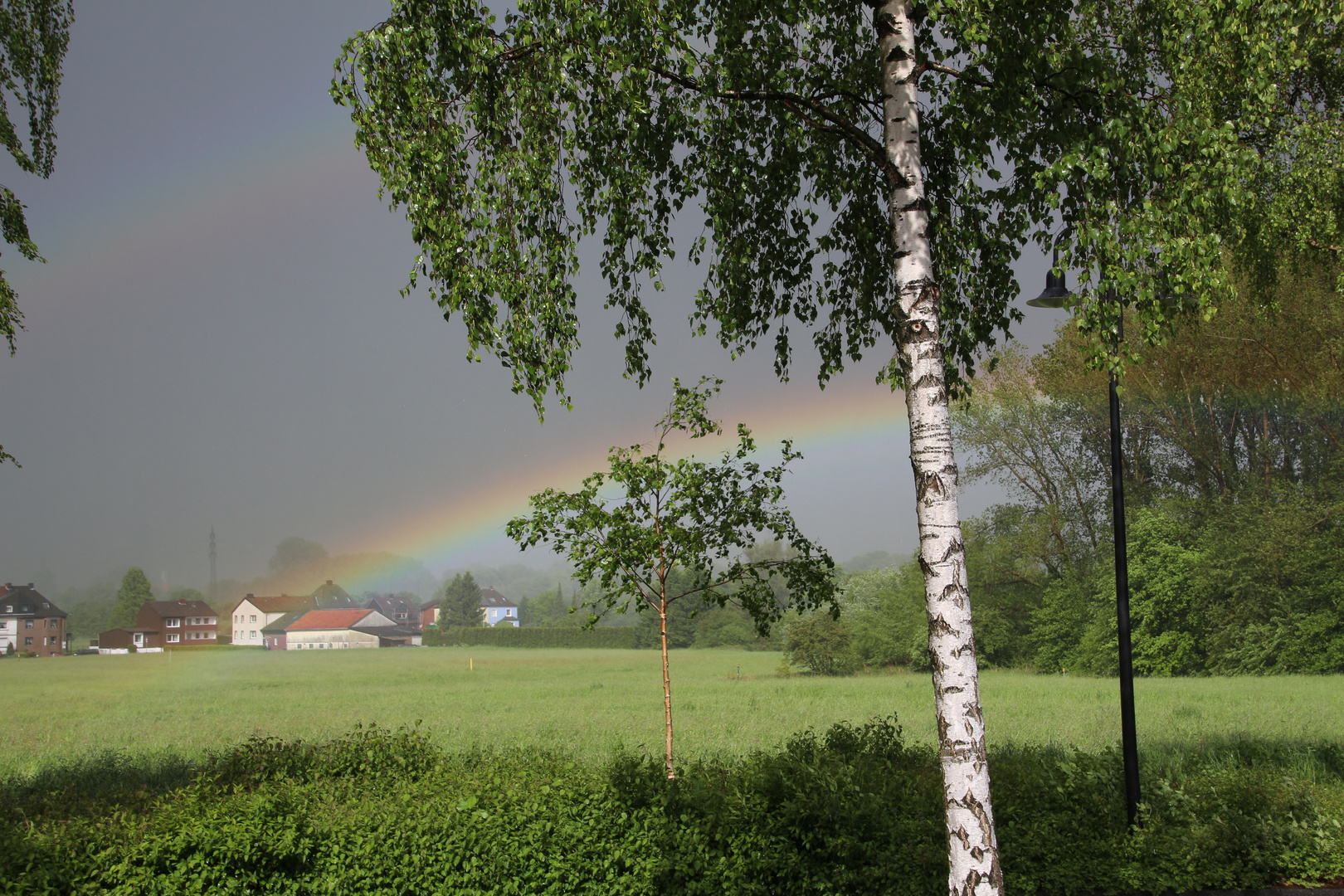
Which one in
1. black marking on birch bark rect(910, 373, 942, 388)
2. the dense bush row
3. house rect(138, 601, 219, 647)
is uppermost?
black marking on birch bark rect(910, 373, 942, 388)

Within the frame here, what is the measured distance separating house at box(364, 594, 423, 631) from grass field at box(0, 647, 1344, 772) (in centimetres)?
5200

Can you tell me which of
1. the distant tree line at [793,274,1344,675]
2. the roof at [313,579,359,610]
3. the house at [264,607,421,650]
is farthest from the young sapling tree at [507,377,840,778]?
the roof at [313,579,359,610]

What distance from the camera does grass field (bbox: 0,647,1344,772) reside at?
16922 mm

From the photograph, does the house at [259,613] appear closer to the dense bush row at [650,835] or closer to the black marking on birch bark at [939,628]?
the dense bush row at [650,835]

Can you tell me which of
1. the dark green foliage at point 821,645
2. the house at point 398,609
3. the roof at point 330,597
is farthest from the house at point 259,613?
the dark green foliage at point 821,645

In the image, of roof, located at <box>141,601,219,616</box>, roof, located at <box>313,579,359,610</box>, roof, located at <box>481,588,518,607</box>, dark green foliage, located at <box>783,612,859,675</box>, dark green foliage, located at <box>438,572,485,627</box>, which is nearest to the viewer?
dark green foliage, located at <box>783,612,859,675</box>

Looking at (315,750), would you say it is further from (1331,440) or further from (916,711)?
(1331,440)

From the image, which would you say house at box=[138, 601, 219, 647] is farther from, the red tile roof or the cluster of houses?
the red tile roof

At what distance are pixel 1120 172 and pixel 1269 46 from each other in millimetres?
1867

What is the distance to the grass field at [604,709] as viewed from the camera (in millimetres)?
16922

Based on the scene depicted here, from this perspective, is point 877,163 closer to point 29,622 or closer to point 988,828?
point 988,828

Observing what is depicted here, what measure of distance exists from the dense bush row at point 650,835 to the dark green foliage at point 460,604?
292 ft

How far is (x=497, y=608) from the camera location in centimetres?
11219

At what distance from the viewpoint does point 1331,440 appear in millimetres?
29531
